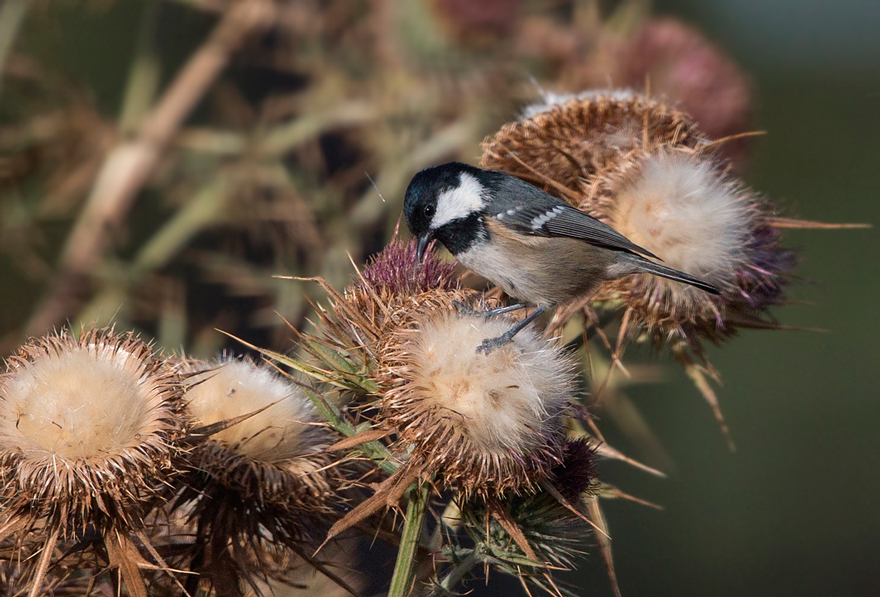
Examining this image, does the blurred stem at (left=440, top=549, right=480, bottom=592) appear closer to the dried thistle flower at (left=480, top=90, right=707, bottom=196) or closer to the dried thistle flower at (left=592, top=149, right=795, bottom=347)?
the dried thistle flower at (left=592, top=149, right=795, bottom=347)

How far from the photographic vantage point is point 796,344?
7598mm

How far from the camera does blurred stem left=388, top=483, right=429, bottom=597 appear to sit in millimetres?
1130

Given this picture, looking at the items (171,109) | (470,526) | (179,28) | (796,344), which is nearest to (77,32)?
(179,28)

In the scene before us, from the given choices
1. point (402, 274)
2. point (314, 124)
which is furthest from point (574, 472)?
point (314, 124)

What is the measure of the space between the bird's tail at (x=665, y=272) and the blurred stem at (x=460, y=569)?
2.35 feet

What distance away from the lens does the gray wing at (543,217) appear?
5.58 feet

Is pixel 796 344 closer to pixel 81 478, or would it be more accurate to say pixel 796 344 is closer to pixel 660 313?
pixel 660 313

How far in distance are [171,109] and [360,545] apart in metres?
2.20

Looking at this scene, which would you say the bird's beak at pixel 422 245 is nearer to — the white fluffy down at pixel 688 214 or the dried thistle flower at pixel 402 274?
the dried thistle flower at pixel 402 274

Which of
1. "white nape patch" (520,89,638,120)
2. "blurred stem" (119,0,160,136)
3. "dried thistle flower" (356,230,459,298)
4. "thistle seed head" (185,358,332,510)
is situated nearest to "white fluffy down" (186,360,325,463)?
"thistle seed head" (185,358,332,510)

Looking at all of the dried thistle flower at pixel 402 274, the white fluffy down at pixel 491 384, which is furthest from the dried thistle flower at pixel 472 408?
the dried thistle flower at pixel 402 274

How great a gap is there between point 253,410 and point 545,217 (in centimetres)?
81

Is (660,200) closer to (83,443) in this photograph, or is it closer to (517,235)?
(517,235)

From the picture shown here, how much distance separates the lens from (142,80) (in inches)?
116
